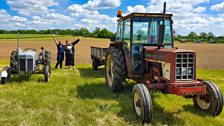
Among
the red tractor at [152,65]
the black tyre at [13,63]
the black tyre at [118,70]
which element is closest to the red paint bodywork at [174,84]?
the red tractor at [152,65]

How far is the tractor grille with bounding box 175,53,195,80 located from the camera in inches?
237

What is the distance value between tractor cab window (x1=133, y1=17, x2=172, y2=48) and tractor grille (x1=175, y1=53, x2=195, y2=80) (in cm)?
187

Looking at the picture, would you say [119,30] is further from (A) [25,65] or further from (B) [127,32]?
(A) [25,65]

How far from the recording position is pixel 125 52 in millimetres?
8203

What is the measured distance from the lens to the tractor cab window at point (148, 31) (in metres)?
7.88

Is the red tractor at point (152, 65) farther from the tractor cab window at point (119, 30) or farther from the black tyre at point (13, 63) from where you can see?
the black tyre at point (13, 63)

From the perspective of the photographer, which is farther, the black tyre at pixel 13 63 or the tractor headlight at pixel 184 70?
the black tyre at pixel 13 63

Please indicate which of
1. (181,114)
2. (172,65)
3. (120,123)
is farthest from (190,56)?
(120,123)

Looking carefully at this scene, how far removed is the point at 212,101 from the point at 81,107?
2952 mm

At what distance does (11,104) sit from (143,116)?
11.1 ft

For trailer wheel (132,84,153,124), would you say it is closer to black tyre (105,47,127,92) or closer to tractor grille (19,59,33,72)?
black tyre (105,47,127,92)

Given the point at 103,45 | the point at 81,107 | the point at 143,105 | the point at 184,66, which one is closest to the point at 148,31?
the point at 184,66

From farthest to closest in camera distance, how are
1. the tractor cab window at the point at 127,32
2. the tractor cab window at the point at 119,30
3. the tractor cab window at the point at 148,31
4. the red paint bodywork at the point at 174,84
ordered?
the tractor cab window at the point at 119,30, the tractor cab window at the point at 127,32, the tractor cab window at the point at 148,31, the red paint bodywork at the point at 174,84

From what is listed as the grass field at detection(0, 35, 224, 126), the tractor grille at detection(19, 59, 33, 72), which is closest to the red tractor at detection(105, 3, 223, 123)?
the grass field at detection(0, 35, 224, 126)
